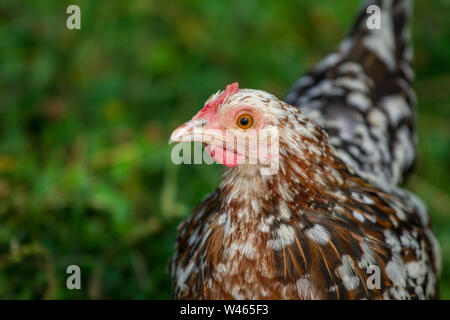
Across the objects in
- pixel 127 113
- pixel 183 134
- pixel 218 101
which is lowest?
pixel 183 134

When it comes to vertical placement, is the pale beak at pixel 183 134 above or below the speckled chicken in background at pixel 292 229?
above

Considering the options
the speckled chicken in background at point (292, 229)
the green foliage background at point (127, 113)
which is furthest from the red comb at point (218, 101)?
the green foliage background at point (127, 113)

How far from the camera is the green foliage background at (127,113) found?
272 cm

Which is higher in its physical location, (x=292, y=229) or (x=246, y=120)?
(x=246, y=120)

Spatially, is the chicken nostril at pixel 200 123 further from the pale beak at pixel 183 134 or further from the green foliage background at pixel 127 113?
the green foliage background at pixel 127 113

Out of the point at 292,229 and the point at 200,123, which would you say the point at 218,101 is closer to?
the point at 200,123

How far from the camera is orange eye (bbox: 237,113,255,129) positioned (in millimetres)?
1619

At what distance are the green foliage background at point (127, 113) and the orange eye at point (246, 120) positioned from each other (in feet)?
4.14

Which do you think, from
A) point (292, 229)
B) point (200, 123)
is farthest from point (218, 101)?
point (292, 229)

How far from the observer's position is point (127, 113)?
3.65 meters

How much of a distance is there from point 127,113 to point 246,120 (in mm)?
2181

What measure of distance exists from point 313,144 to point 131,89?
235 centimetres

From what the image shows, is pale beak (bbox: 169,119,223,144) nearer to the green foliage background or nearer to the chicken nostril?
the chicken nostril
